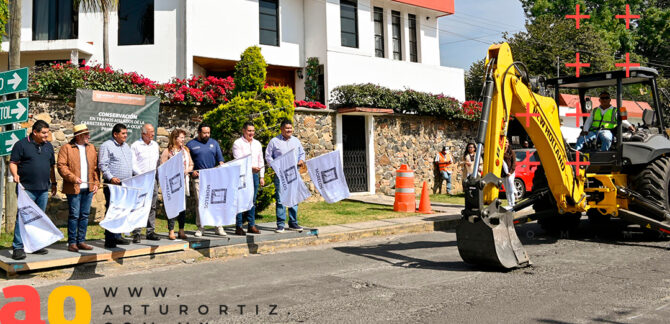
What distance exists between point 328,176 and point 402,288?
3.73m

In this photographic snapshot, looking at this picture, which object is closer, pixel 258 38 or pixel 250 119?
pixel 250 119

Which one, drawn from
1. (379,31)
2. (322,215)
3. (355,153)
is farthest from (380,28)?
(322,215)

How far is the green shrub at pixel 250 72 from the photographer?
452 inches

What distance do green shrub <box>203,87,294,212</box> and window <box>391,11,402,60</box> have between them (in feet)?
33.9

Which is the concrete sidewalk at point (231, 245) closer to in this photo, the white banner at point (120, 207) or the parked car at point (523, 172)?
the white banner at point (120, 207)

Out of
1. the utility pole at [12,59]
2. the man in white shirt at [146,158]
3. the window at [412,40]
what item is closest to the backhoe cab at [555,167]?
the man in white shirt at [146,158]

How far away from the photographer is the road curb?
681 cm

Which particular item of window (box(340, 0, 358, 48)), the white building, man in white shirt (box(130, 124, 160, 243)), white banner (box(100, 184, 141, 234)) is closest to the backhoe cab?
white banner (box(100, 184, 141, 234))

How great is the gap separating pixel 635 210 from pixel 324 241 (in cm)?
544

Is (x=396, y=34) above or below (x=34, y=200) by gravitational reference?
above

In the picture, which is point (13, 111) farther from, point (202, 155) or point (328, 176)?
point (328, 176)

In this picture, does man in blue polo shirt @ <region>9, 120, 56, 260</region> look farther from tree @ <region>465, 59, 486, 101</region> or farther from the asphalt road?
tree @ <region>465, 59, 486, 101</region>

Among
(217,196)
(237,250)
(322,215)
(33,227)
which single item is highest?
(217,196)

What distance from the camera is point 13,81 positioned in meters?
7.57
